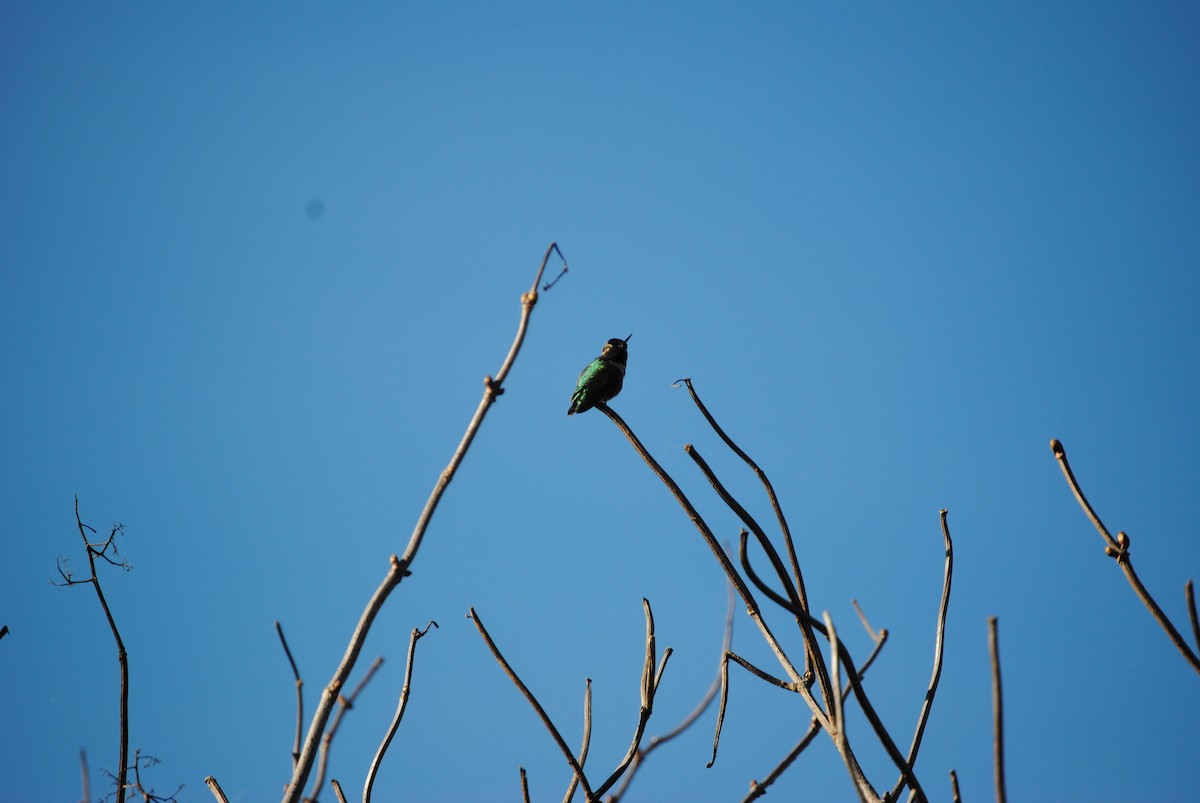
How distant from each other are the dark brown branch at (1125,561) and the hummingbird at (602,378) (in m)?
3.34

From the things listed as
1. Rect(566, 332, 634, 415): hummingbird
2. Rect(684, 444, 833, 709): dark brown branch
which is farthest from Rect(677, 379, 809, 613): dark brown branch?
Rect(566, 332, 634, 415): hummingbird

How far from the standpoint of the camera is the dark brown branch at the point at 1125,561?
5.57 feet

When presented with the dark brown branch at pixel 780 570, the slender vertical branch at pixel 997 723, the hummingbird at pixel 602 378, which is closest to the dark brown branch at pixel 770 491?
the dark brown branch at pixel 780 570

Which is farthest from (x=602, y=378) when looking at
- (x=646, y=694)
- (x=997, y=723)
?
(x=997, y=723)

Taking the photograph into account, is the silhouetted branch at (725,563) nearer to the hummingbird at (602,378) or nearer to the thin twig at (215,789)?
the thin twig at (215,789)

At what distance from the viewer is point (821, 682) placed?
7.09ft

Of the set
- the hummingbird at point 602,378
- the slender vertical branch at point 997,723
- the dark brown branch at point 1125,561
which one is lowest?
the slender vertical branch at point 997,723

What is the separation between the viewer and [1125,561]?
1805 mm

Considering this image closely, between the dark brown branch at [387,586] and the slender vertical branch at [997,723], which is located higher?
the dark brown branch at [387,586]

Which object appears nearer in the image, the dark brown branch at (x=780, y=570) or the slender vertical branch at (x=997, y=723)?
the slender vertical branch at (x=997, y=723)

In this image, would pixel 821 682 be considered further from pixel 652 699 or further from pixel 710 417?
pixel 710 417

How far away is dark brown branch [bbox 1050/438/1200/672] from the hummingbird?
131 inches

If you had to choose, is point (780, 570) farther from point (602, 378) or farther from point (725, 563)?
point (602, 378)

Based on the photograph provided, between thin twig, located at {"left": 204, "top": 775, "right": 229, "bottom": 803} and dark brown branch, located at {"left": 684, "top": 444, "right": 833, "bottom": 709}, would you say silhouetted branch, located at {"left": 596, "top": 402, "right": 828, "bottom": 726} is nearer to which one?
dark brown branch, located at {"left": 684, "top": 444, "right": 833, "bottom": 709}
